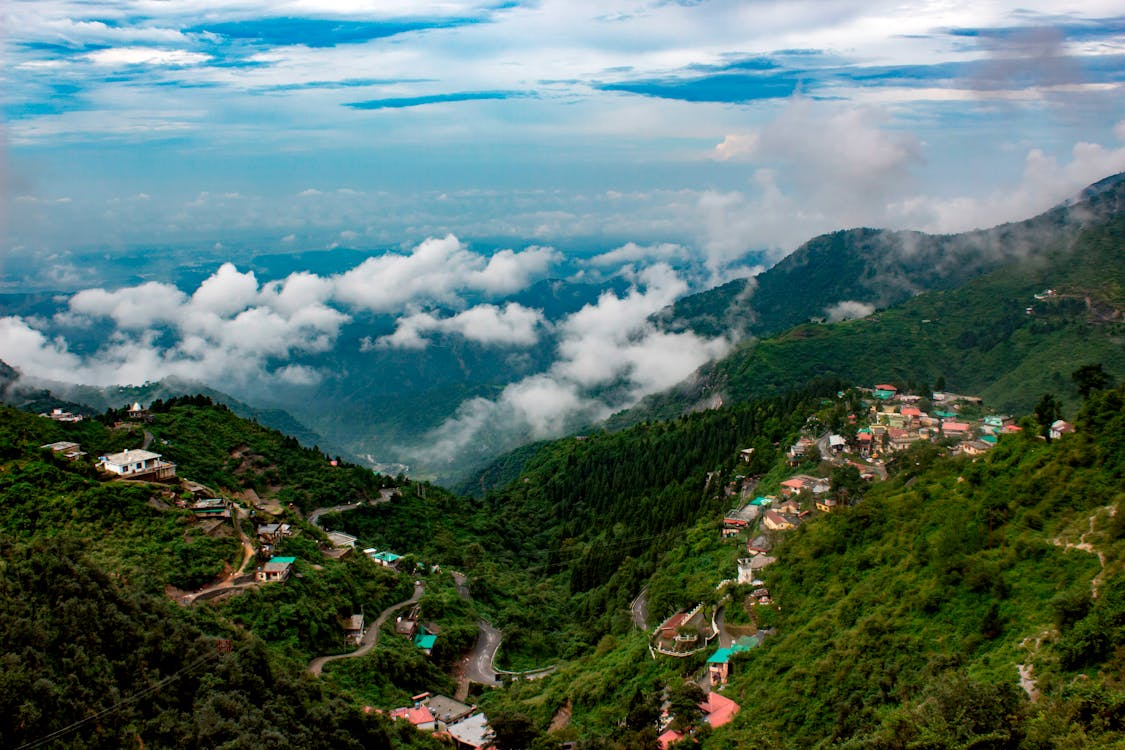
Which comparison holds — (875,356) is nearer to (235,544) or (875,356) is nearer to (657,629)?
(657,629)

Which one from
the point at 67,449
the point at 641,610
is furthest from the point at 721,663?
the point at 67,449

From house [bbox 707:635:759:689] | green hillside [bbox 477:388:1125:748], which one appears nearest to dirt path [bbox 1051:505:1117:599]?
green hillside [bbox 477:388:1125:748]

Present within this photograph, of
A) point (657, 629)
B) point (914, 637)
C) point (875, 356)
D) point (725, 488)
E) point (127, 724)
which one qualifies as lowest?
point (875, 356)

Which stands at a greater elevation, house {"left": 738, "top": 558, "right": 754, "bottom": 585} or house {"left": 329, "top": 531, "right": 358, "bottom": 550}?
house {"left": 738, "top": 558, "right": 754, "bottom": 585}

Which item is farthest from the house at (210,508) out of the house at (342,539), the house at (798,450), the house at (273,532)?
the house at (798,450)

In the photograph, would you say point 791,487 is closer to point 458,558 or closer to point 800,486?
point 800,486

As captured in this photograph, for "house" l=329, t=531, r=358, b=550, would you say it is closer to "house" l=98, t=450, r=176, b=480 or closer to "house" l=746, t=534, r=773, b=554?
"house" l=98, t=450, r=176, b=480

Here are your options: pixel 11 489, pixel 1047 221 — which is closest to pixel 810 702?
pixel 11 489
